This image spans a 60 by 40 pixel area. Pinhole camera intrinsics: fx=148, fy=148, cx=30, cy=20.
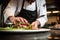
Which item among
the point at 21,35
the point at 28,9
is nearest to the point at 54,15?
the point at 28,9

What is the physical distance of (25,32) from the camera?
0.60m

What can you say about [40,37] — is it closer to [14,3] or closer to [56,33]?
[14,3]

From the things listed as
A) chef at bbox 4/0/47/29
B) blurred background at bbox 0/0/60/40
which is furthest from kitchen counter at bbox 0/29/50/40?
blurred background at bbox 0/0/60/40

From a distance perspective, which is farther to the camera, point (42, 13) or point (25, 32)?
point (42, 13)

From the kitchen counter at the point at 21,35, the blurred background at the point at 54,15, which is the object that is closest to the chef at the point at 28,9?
the blurred background at the point at 54,15


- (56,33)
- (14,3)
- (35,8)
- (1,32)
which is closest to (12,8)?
(14,3)

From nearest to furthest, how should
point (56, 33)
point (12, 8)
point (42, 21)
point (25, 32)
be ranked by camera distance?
point (25, 32) < point (42, 21) < point (12, 8) < point (56, 33)

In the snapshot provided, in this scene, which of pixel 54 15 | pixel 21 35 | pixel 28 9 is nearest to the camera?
pixel 21 35

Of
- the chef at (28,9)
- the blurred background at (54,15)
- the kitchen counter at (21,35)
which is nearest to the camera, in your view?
the kitchen counter at (21,35)

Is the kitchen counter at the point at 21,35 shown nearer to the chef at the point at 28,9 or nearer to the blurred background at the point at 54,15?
the chef at the point at 28,9

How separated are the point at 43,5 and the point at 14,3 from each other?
0.93 feet

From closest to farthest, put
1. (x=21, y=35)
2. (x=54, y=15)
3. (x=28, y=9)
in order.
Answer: (x=21, y=35) < (x=28, y=9) < (x=54, y=15)

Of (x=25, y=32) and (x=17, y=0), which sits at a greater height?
(x=17, y=0)

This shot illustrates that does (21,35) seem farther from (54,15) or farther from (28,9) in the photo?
(54,15)
